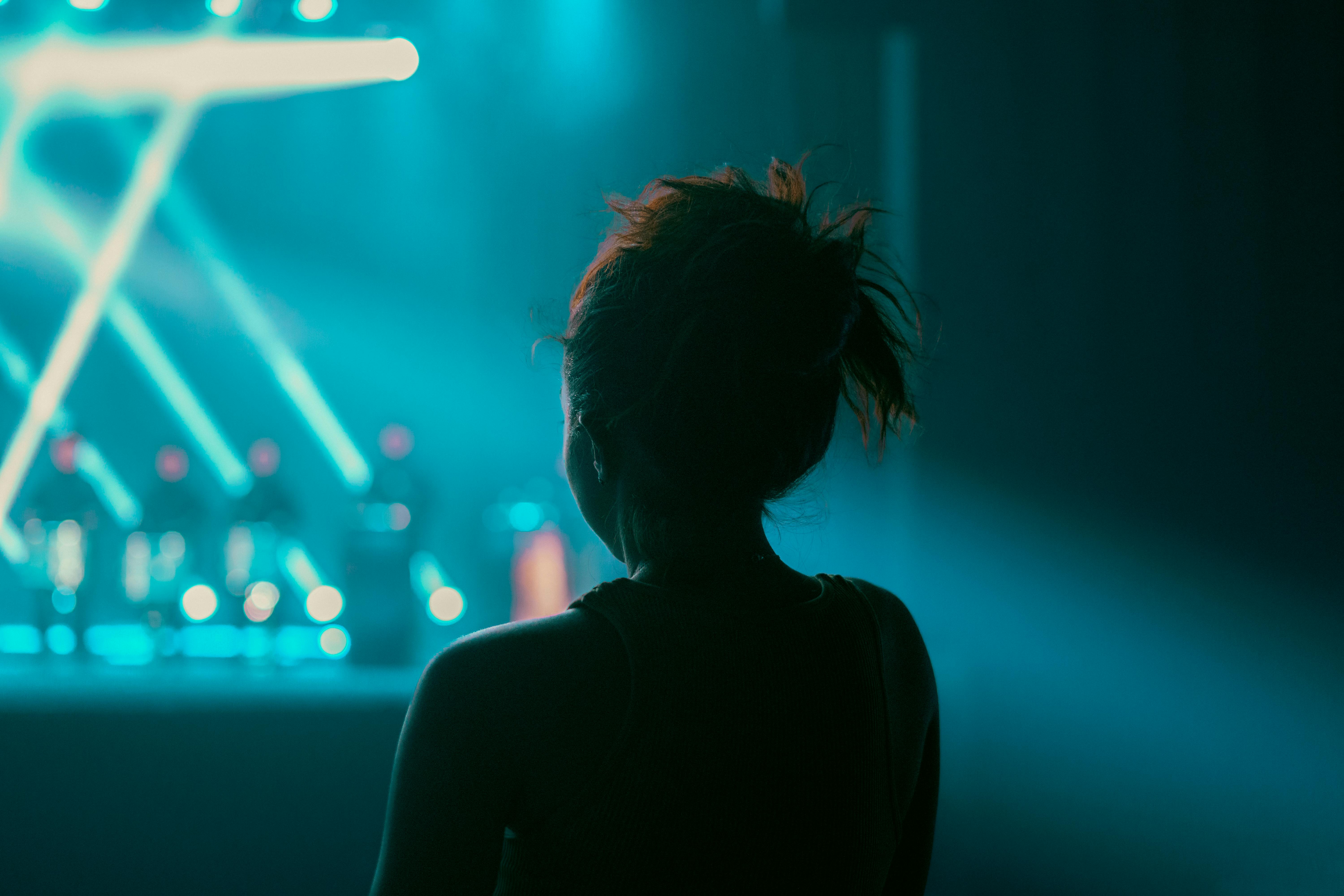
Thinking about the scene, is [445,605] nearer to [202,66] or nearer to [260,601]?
[260,601]

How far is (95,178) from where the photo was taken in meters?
2.04

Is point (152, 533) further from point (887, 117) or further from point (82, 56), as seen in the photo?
point (887, 117)

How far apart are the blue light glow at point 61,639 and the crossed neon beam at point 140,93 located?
1.60ft

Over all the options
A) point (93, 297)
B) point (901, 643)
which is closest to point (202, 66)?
point (93, 297)

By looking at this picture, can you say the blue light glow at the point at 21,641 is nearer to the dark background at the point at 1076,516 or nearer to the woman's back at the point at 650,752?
the dark background at the point at 1076,516

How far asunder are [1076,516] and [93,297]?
2100mm

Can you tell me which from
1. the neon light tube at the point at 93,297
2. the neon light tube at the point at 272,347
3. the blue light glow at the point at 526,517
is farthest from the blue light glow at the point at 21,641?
the blue light glow at the point at 526,517

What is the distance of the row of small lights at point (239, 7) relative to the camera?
6.04ft

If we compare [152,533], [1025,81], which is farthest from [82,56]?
[1025,81]

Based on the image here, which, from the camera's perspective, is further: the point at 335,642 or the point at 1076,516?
the point at 335,642

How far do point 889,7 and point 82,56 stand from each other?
5.45 feet

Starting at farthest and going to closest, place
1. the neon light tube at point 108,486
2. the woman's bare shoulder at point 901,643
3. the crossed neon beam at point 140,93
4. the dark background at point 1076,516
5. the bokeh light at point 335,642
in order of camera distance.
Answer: the neon light tube at point 108,486 → the crossed neon beam at point 140,93 → the bokeh light at point 335,642 → the dark background at point 1076,516 → the woman's bare shoulder at point 901,643

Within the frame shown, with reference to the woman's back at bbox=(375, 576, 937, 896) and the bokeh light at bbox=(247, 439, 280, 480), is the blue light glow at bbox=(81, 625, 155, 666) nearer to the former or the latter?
the bokeh light at bbox=(247, 439, 280, 480)

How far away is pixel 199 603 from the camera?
5.74 ft
